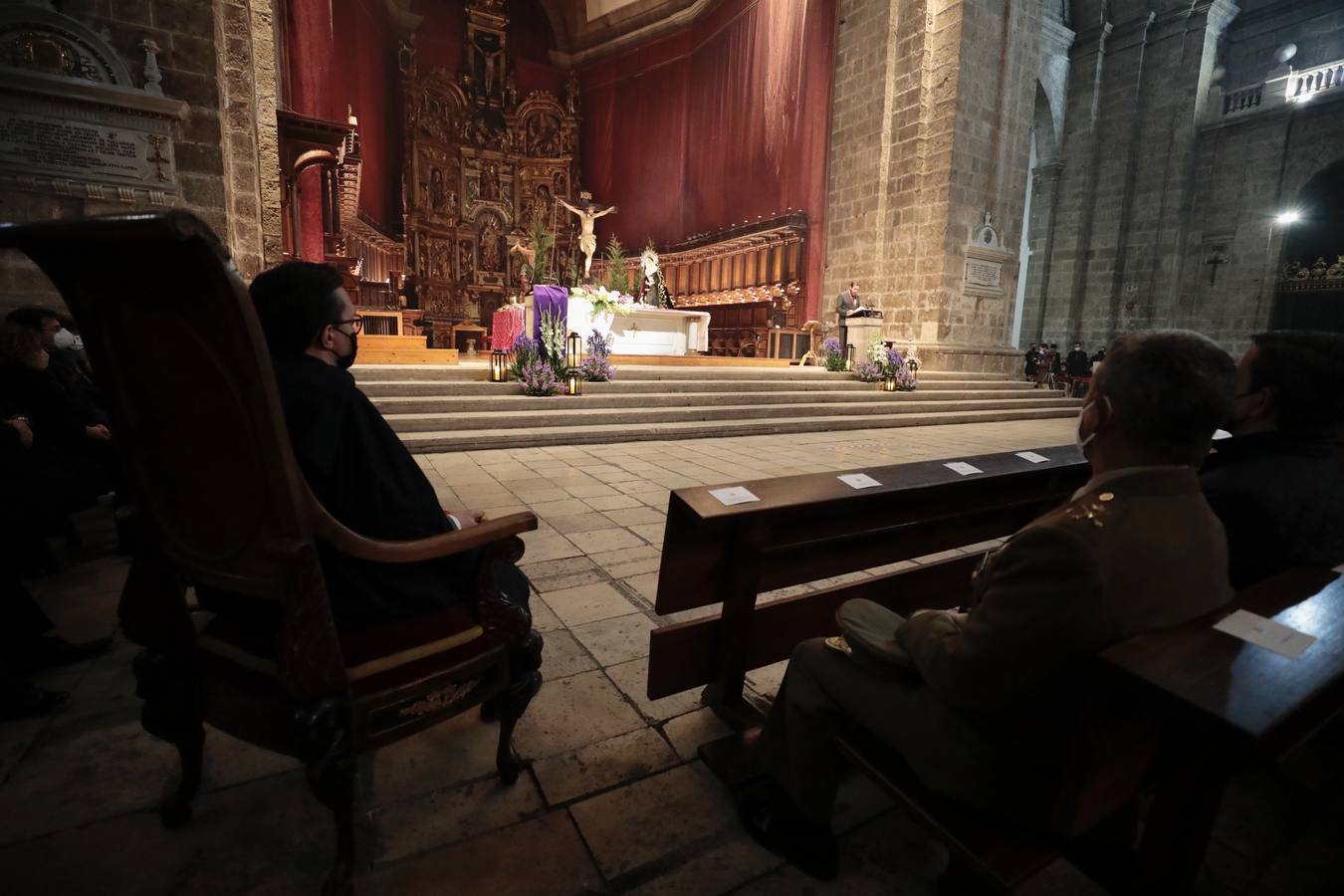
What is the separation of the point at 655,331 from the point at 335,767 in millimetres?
10105

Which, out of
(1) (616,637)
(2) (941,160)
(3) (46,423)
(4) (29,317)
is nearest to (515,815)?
(1) (616,637)

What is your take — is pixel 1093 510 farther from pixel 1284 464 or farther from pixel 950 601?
pixel 950 601

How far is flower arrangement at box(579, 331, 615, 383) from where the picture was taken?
26.0ft

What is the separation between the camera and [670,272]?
1588cm

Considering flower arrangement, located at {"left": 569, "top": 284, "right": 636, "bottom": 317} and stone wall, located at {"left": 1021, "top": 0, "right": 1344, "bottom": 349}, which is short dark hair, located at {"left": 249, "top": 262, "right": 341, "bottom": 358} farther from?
stone wall, located at {"left": 1021, "top": 0, "right": 1344, "bottom": 349}

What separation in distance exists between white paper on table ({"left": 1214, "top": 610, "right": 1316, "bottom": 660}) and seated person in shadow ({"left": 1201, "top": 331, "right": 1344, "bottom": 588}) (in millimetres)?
655

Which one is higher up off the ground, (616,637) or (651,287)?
(651,287)

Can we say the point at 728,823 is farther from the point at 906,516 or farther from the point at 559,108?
the point at 559,108

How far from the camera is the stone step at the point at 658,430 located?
19.2 feet

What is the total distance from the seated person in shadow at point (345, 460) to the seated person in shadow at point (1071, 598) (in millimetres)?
979

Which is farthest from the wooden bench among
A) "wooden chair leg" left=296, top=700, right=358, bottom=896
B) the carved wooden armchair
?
"wooden chair leg" left=296, top=700, right=358, bottom=896

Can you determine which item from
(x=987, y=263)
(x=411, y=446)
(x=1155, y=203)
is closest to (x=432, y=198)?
(x=411, y=446)

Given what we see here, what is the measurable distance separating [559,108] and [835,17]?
7.44 metres

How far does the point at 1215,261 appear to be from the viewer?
47.1 feet
